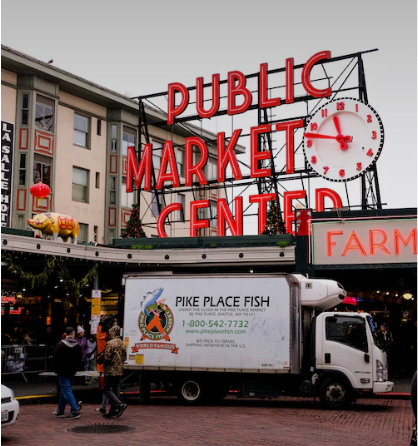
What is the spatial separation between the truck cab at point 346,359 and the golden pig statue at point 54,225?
1153 centimetres

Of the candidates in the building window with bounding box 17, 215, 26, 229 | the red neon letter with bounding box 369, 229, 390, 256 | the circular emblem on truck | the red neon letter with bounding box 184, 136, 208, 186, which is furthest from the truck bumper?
the building window with bounding box 17, 215, 26, 229

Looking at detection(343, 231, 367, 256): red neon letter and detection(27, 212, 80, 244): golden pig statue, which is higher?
detection(27, 212, 80, 244): golden pig statue

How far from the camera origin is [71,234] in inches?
1032

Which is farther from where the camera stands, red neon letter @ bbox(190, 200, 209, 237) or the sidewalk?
red neon letter @ bbox(190, 200, 209, 237)

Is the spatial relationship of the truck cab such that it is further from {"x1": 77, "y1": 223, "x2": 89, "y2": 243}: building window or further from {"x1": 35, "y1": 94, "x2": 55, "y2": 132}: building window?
{"x1": 77, "y1": 223, "x2": 89, "y2": 243}: building window

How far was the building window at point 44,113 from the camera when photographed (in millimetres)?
39281

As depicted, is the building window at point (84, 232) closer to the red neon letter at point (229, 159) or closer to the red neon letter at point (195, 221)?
the red neon letter at point (195, 221)

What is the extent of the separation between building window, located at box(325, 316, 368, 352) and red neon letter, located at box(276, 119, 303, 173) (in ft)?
60.5

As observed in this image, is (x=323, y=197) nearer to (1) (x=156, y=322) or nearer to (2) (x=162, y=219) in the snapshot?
(2) (x=162, y=219)

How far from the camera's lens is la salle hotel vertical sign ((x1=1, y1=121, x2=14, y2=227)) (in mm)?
35094

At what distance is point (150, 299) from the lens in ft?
62.8

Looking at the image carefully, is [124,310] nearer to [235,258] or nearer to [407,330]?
[235,258]

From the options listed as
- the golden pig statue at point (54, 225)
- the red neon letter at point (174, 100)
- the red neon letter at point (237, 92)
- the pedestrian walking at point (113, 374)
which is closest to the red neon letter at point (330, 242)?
the golden pig statue at point (54, 225)

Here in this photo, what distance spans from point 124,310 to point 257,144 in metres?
20.4
